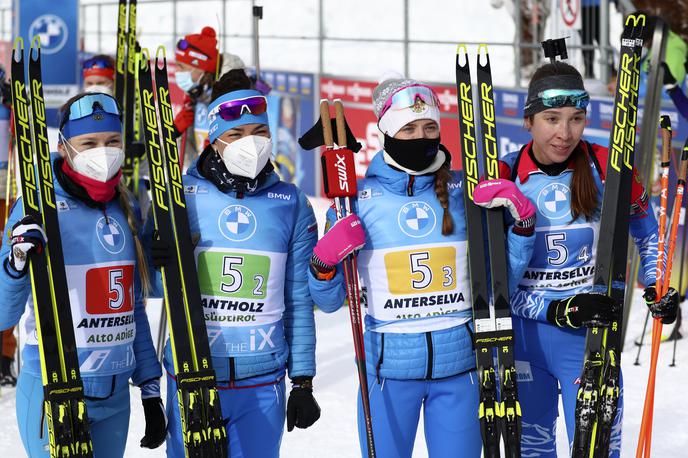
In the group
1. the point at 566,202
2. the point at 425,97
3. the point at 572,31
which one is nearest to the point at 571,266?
the point at 566,202

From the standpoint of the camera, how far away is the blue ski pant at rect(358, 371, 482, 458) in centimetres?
388

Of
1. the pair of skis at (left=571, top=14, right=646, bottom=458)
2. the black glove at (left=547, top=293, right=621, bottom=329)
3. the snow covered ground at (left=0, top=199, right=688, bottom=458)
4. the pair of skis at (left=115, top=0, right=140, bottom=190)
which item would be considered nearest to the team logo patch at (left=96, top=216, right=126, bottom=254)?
the black glove at (left=547, top=293, right=621, bottom=329)

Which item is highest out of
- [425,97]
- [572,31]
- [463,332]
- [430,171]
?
[572,31]

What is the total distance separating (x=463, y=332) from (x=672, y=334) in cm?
462

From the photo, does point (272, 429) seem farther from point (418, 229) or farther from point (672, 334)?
point (672, 334)

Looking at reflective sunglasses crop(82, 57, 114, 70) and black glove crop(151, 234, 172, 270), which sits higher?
reflective sunglasses crop(82, 57, 114, 70)

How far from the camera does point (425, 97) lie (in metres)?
3.89

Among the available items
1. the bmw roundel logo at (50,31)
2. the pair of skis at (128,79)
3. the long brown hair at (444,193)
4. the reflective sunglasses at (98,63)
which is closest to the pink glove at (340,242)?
the long brown hair at (444,193)

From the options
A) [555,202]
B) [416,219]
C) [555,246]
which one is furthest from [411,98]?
[555,246]

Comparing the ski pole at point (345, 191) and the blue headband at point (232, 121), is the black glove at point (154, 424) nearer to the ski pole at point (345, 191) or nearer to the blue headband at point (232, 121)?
the ski pole at point (345, 191)

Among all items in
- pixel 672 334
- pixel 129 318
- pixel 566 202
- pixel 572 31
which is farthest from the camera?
pixel 572 31

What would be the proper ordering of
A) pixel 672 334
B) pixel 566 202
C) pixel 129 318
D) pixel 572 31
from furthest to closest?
1. pixel 572 31
2. pixel 672 334
3. pixel 566 202
4. pixel 129 318

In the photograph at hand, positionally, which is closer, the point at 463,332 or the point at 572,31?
the point at 463,332

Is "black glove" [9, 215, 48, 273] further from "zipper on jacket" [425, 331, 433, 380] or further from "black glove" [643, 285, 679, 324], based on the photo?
"black glove" [643, 285, 679, 324]
